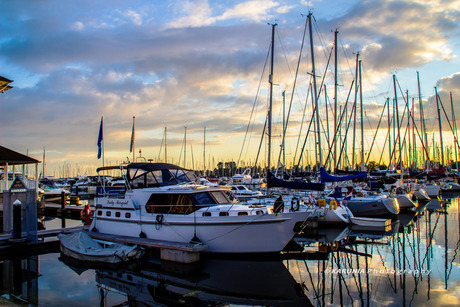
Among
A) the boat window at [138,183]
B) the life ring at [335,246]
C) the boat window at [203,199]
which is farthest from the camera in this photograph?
the boat window at [138,183]

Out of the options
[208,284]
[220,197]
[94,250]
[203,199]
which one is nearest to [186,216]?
[203,199]

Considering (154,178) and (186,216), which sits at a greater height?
(154,178)

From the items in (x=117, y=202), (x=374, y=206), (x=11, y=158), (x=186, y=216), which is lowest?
(x=374, y=206)

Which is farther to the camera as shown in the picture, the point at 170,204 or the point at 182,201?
the point at 170,204

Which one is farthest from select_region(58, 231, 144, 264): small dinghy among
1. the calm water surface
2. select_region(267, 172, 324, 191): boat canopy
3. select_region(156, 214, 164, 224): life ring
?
select_region(267, 172, 324, 191): boat canopy

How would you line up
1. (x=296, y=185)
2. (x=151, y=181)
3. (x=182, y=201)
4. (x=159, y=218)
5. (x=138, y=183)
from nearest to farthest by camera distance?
(x=159, y=218) < (x=182, y=201) < (x=151, y=181) < (x=138, y=183) < (x=296, y=185)

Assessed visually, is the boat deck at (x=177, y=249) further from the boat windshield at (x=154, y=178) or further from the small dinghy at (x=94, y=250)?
the boat windshield at (x=154, y=178)

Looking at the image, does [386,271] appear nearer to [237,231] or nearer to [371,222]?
[237,231]

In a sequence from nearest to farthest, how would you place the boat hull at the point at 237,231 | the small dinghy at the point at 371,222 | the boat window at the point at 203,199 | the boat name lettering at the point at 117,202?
the boat hull at the point at 237,231
the boat window at the point at 203,199
the boat name lettering at the point at 117,202
the small dinghy at the point at 371,222

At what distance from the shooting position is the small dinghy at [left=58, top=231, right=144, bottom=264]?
14.1m

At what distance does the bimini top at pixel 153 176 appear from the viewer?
16812 millimetres

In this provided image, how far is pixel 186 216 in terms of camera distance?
14625mm

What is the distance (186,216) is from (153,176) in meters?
3.32

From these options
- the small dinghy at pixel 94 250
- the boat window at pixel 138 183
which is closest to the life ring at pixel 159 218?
the small dinghy at pixel 94 250
